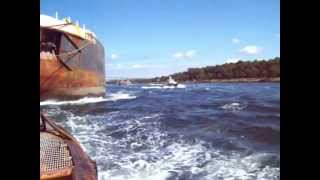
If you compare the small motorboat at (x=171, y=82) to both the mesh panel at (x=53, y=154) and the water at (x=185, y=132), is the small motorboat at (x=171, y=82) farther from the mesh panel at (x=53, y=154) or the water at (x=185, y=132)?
the mesh panel at (x=53, y=154)

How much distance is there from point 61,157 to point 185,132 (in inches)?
24.9

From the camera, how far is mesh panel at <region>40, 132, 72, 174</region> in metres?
1.81

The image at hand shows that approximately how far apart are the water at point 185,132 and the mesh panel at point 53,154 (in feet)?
0.34

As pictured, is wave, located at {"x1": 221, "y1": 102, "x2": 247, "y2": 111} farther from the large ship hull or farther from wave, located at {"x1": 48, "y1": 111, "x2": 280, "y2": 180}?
the large ship hull

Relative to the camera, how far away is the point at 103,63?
2.01 meters

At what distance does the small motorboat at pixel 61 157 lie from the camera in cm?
182

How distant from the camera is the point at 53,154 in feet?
6.12

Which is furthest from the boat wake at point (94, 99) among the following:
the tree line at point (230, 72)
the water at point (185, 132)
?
the tree line at point (230, 72)

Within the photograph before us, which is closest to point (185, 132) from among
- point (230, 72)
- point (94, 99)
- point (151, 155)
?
point (151, 155)

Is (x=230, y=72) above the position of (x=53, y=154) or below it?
above

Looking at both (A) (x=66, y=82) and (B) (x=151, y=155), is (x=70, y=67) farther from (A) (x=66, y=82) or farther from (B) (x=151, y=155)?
(B) (x=151, y=155)

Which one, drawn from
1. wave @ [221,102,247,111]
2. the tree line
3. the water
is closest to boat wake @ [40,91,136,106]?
the water

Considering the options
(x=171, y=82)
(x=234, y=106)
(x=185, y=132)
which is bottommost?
(x=185, y=132)
